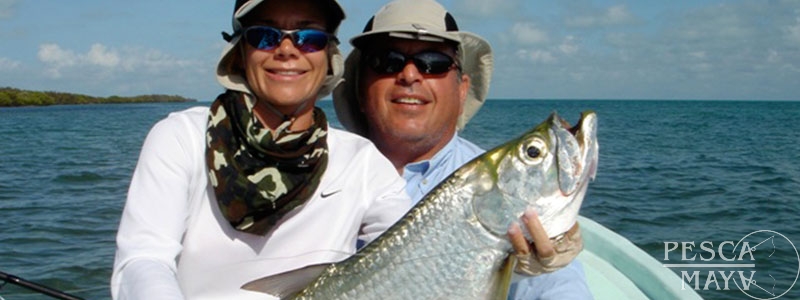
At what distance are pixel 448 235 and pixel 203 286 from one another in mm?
1261

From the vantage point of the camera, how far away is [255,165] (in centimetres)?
299

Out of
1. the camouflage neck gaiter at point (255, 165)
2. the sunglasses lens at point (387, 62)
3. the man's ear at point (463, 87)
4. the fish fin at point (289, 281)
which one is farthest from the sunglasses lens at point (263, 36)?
→ the man's ear at point (463, 87)

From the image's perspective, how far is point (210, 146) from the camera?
2939 mm

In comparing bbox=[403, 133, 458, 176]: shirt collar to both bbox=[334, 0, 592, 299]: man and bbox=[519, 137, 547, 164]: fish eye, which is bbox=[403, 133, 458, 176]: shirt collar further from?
bbox=[519, 137, 547, 164]: fish eye

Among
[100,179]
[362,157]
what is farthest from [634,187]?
[362,157]

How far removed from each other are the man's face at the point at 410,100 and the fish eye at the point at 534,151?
1788mm

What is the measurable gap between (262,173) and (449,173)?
1.68 m

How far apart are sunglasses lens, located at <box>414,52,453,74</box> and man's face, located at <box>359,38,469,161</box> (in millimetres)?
19

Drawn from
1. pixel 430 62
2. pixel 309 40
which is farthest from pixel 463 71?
pixel 309 40

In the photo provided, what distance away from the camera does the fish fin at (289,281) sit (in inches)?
100

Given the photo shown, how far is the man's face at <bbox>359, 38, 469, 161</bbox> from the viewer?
13.6 feet

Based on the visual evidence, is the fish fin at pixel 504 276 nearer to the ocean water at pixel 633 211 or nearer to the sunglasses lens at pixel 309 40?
the sunglasses lens at pixel 309 40

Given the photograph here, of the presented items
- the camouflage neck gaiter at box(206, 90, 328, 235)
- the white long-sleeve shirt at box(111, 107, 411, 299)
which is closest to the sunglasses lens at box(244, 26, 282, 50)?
the camouflage neck gaiter at box(206, 90, 328, 235)

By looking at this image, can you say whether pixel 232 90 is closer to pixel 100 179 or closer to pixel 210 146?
pixel 210 146
